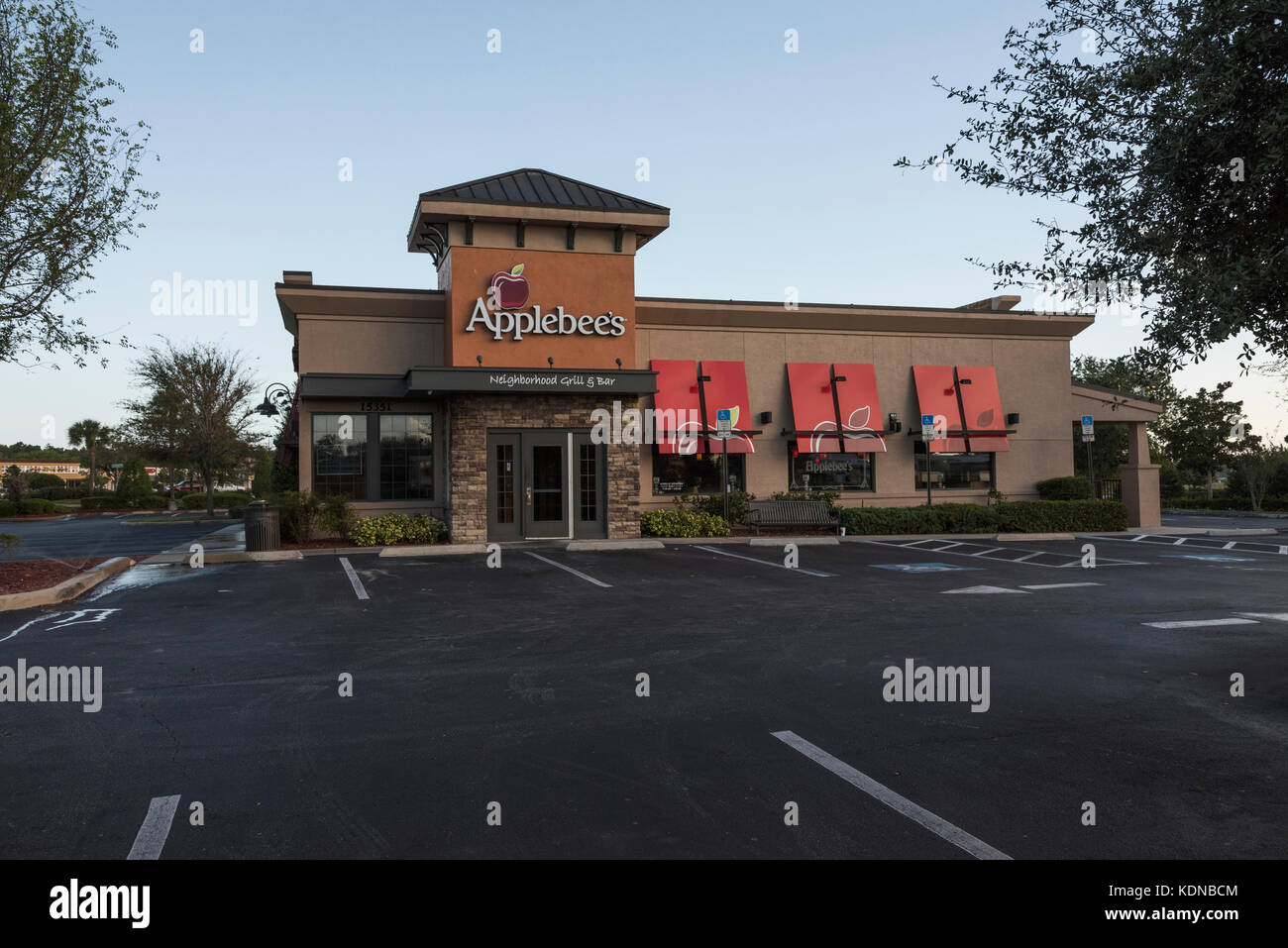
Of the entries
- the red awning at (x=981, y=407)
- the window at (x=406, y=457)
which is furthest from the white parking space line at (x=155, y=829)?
the red awning at (x=981, y=407)

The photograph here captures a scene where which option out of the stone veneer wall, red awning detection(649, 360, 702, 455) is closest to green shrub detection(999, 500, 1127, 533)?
red awning detection(649, 360, 702, 455)

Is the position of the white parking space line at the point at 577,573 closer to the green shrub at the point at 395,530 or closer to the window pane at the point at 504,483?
the window pane at the point at 504,483

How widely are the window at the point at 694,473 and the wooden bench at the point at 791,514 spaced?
1376 mm

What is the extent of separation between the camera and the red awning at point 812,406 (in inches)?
936

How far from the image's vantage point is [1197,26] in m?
5.75

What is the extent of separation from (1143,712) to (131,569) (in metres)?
16.2

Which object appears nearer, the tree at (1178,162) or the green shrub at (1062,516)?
the tree at (1178,162)

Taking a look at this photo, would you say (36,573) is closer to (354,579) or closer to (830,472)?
(354,579)

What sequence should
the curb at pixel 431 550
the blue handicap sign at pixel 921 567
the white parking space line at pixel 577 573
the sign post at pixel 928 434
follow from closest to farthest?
1. the white parking space line at pixel 577 573
2. the blue handicap sign at pixel 921 567
3. the curb at pixel 431 550
4. the sign post at pixel 928 434

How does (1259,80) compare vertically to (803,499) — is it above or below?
above

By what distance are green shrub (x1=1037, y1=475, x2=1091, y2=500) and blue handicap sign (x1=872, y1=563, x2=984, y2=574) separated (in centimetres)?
1141

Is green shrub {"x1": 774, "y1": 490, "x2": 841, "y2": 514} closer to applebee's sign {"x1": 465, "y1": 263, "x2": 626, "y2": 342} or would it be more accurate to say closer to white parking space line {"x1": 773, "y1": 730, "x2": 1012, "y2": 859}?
applebee's sign {"x1": 465, "y1": 263, "x2": 626, "y2": 342}
